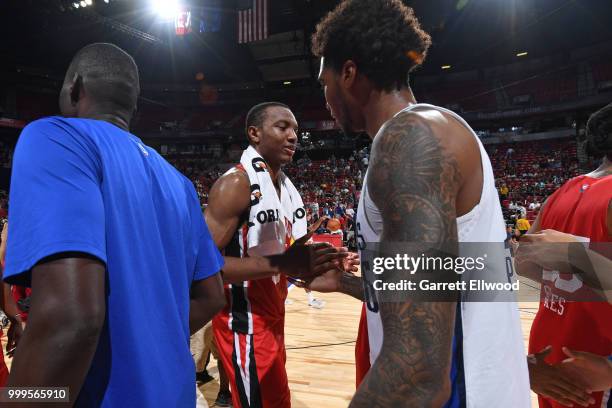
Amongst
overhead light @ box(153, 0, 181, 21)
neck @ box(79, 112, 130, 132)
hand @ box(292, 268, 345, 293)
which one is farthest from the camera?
overhead light @ box(153, 0, 181, 21)

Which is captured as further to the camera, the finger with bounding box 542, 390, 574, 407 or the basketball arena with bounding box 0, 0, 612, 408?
the finger with bounding box 542, 390, 574, 407

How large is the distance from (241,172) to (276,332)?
3.40 feet

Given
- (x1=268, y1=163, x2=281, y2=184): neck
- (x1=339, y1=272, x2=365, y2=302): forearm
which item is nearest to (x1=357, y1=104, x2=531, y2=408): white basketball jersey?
(x1=339, y1=272, x2=365, y2=302): forearm

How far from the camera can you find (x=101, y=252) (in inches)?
32.3

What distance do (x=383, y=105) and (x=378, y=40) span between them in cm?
19

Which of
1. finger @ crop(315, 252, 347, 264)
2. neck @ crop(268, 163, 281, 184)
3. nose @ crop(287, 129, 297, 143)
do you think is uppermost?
nose @ crop(287, 129, 297, 143)

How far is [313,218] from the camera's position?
15.8 meters

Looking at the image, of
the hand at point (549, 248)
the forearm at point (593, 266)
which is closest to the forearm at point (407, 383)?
the hand at point (549, 248)

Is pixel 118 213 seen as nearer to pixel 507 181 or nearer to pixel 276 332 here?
pixel 276 332

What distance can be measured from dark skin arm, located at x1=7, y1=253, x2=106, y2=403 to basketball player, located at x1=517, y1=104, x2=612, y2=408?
1.50 m

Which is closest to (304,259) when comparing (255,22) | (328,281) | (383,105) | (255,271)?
(328,281)

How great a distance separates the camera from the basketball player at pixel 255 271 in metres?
2.06

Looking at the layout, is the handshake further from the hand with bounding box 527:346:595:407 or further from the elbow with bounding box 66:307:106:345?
the elbow with bounding box 66:307:106:345

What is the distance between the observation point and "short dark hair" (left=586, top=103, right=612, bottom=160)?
6.13ft
